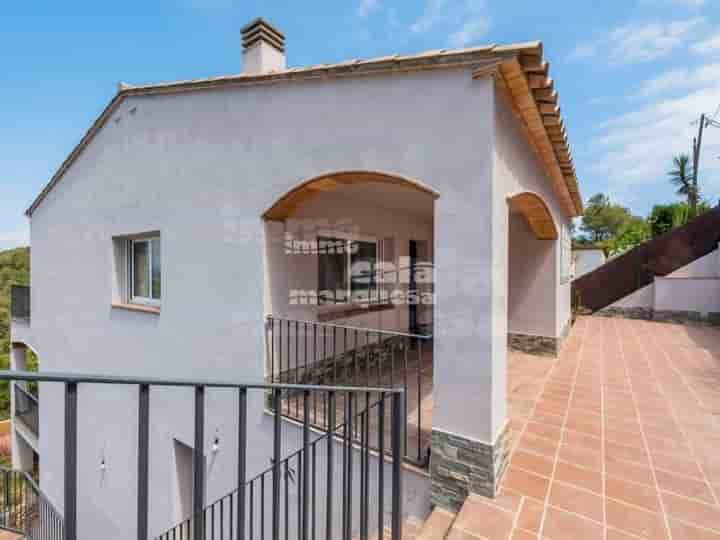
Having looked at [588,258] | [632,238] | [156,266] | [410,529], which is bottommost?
[410,529]

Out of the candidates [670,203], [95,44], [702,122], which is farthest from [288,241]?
[702,122]

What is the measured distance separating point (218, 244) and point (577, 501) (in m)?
4.43

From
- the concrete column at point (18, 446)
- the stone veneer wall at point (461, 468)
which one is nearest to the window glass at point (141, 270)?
the stone veneer wall at point (461, 468)

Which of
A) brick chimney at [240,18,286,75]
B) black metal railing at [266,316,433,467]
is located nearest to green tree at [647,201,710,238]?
black metal railing at [266,316,433,467]

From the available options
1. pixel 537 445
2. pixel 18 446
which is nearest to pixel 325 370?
pixel 537 445

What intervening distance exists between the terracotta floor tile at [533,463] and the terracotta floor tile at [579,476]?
0.23 ft

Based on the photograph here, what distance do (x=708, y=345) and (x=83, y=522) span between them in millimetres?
13113

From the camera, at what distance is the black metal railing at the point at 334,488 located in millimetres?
1972

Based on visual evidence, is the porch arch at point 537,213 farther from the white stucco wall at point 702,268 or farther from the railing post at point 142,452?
the white stucco wall at point 702,268

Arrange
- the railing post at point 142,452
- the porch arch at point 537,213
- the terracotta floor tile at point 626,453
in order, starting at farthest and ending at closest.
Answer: the porch arch at point 537,213, the terracotta floor tile at point 626,453, the railing post at point 142,452

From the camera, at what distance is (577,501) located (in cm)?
273

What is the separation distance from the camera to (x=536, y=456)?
131 inches

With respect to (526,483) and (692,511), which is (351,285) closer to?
(526,483)

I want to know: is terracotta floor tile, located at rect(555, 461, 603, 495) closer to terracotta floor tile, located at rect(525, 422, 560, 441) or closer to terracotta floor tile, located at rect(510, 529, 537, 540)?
terracotta floor tile, located at rect(525, 422, 560, 441)
